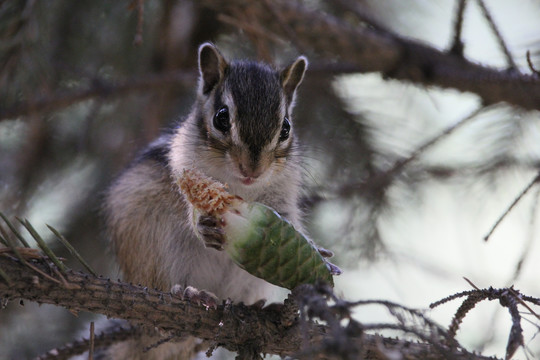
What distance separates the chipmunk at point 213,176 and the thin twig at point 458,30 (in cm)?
48

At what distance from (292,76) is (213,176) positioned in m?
0.47

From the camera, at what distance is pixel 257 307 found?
1.43 metres

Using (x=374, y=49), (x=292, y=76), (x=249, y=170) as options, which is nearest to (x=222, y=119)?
(x=249, y=170)

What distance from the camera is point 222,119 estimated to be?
1825 mm

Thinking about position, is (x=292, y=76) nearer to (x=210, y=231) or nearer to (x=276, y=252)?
(x=210, y=231)

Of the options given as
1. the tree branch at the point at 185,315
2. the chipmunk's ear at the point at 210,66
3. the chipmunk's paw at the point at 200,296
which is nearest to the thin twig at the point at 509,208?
the tree branch at the point at 185,315

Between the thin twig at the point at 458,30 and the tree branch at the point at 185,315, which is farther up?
the thin twig at the point at 458,30

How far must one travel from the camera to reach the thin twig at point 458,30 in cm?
185

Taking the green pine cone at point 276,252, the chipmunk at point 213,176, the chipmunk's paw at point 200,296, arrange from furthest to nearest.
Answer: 1. the chipmunk at point 213,176
2. the chipmunk's paw at point 200,296
3. the green pine cone at point 276,252

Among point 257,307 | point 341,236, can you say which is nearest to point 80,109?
point 341,236

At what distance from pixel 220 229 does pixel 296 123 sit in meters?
1.22

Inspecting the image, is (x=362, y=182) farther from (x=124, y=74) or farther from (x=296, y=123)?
(x=124, y=74)

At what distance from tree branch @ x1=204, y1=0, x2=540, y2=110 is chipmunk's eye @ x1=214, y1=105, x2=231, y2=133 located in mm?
338

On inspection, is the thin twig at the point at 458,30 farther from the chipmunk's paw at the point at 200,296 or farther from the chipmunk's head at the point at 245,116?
the chipmunk's paw at the point at 200,296
